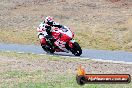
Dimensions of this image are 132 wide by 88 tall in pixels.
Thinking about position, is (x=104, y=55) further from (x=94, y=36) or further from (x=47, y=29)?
(x=94, y=36)

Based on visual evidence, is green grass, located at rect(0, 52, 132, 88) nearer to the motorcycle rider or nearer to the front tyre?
the front tyre

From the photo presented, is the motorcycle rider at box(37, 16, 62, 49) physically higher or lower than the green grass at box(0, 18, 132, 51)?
higher

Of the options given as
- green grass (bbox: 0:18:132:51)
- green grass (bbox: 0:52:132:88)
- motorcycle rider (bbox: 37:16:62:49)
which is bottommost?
green grass (bbox: 0:18:132:51)

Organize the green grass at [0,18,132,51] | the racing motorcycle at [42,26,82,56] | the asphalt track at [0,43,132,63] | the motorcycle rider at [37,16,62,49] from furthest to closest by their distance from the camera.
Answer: the green grass at [0,18,132,51] → the motorcycle rider at [37,16,62,49] → the racing motorcycle at [42,26,82,56] → the asphalt track at [0,43,132,63]

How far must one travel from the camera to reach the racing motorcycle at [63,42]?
2077 cm

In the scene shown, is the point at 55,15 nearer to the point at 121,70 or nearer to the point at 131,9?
the point at 131,9

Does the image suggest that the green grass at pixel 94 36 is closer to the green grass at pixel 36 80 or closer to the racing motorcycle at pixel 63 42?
the racing motorcycle at pixel 63 42

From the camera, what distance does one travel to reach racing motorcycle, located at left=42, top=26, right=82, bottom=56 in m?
20.8

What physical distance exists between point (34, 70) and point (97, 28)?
2080 centimetres

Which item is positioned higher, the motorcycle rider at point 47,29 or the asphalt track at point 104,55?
the motorcycle rider at point 47,29

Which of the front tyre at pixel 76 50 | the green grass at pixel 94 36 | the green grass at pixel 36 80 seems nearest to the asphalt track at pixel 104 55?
the front tyre at pixel 76 50

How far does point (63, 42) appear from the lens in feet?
69.2

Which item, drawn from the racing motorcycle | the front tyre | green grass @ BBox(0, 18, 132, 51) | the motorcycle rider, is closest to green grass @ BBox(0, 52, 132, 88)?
the front tyre

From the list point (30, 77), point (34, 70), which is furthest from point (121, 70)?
point (30, 77)
